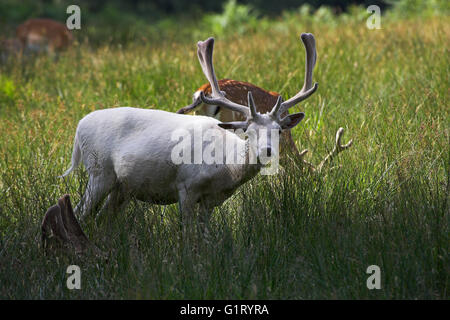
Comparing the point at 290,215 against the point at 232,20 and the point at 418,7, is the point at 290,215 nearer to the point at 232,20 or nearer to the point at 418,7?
the point at 418,7

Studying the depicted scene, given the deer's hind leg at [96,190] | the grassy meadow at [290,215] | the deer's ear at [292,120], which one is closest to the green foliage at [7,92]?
the grassy meadow at [290,215]

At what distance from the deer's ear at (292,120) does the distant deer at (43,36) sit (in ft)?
24.9

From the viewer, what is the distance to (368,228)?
12.8ft

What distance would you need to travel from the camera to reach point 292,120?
413 cm

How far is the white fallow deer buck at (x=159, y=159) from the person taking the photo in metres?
4.07

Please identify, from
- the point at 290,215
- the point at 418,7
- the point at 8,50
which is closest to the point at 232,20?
the point at 418,7

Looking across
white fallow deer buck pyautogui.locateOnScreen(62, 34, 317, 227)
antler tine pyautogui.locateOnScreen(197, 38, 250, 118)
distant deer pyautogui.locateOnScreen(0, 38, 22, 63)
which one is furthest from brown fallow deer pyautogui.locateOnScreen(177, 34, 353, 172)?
distant deer pyautogui.locateOnScreen(0, 38, 22, 63)

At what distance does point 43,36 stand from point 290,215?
847cm

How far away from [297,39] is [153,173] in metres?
4.63

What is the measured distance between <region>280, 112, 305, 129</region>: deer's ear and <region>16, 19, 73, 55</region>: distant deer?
760cm

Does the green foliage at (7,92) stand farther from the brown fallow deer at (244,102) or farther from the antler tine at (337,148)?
the antler tine at (337,148)

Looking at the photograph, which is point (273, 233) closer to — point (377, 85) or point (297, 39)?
point (377, 85)

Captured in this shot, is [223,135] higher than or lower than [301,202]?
higher
